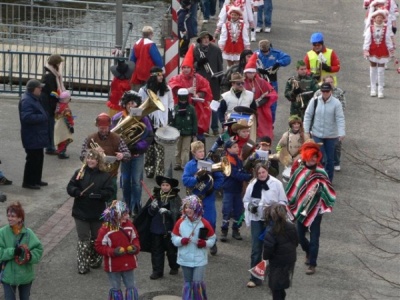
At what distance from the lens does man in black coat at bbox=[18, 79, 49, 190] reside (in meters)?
17.7

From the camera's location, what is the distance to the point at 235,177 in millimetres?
15977

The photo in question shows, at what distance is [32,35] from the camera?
24984mm

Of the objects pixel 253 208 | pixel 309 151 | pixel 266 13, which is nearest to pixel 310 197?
pixel 309 151

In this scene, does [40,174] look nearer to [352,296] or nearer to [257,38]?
[352,296]

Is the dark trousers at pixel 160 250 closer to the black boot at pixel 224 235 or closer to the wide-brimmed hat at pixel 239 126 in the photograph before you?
the black boot at pixel 224 235

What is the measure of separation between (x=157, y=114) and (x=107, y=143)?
249cm

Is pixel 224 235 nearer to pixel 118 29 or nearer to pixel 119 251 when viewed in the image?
pixel 119 251

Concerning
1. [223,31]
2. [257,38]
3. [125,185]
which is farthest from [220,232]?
[257,38]

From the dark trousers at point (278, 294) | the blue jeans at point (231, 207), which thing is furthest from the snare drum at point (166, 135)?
the dark trousers at point (278, 294)

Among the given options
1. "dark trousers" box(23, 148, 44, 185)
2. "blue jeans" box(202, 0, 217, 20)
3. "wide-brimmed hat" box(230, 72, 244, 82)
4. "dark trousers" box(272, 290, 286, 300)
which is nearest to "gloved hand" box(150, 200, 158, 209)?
"dark trousers" box(272, 290, 286, 300)

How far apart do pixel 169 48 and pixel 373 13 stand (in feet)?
15.8

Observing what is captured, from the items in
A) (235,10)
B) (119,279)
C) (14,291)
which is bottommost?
(14,291)

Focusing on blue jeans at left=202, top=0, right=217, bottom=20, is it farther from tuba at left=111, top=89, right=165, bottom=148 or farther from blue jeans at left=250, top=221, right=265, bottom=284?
blue jeans at left=250, top=221, right=265, bottom=284

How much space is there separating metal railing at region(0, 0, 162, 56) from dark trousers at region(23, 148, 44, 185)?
21.5ft
